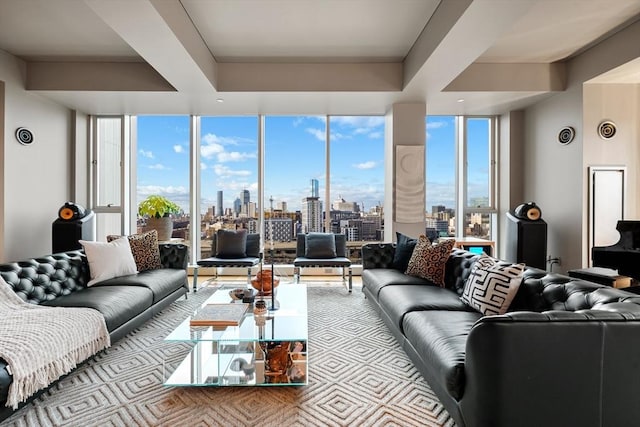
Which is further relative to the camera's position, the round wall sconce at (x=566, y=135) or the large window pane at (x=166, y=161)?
the large window pane at (x=166, y=161)

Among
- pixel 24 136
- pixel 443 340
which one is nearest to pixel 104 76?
pixel 24 136

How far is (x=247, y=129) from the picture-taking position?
615 cm

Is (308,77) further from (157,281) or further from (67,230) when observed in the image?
(67,230)

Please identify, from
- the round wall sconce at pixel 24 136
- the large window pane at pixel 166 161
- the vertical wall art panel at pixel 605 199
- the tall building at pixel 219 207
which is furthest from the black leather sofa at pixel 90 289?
the vertical wall art panel at pixel 605 199

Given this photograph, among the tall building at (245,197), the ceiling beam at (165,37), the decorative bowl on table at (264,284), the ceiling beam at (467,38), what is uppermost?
the ceiling beam at (165,37)

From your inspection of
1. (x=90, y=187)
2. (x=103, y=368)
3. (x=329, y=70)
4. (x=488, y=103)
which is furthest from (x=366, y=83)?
(x=90, y=187)

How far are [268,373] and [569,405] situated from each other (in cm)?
157

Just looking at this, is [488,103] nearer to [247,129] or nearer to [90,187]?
[247,129]

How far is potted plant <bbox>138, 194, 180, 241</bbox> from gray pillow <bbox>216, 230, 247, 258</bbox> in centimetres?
99

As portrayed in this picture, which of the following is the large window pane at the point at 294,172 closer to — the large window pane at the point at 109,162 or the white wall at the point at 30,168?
the large window pane at the point at 109,162

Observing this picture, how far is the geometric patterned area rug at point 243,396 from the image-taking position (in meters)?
1.95

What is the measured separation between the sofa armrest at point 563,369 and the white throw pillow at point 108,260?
→ 336cm

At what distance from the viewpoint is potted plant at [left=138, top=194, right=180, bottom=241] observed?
18.8ft

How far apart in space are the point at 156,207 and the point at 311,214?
8.14 feet
